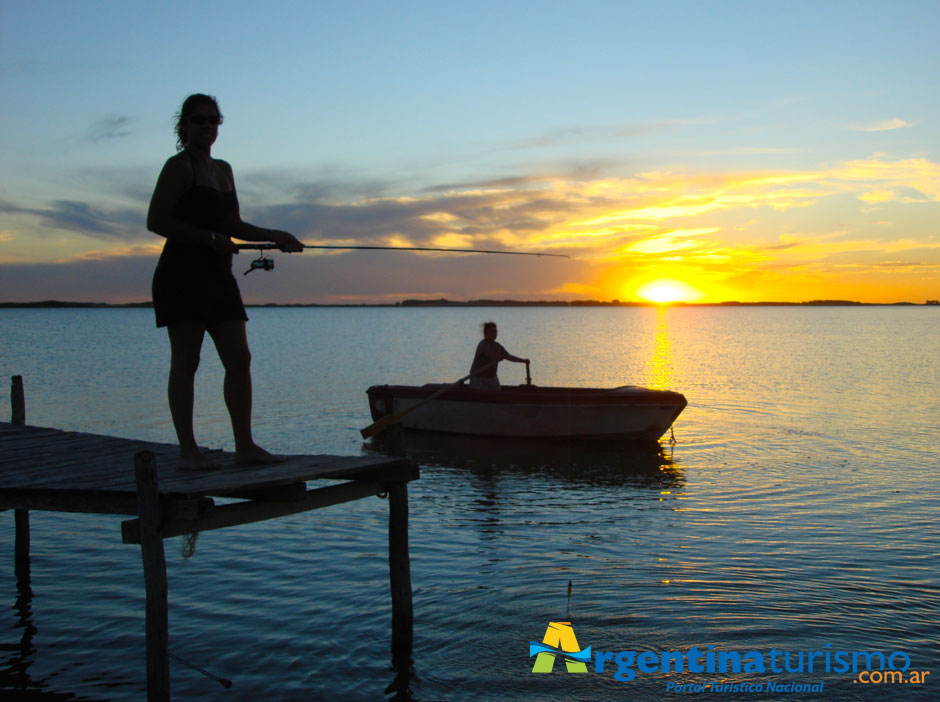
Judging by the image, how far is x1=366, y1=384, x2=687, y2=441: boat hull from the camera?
18156 mm

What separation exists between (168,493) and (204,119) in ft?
8.08

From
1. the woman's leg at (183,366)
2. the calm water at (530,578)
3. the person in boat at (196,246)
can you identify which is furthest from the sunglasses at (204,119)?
the calm water at (530,578)

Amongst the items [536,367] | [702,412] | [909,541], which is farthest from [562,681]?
[536,367]

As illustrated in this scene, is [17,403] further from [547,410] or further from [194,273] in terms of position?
→ [547,410]

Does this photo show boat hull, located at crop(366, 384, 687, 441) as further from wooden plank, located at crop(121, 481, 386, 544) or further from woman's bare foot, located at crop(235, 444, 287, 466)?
woman's bare foot, located at crop(235, 444, 287, 466)

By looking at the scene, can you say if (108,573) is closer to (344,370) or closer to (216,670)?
(216,670)

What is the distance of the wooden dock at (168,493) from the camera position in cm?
550

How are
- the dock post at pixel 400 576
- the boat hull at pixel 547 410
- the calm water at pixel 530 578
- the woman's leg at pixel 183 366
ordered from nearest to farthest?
the woman's leg at pixel 183 366
the calm water at pixel 530 578
the dock post at pixel 400 576
the boat hull at pixel 547 410

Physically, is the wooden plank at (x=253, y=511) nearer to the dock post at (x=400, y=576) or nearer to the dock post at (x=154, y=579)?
the dock post at (x=154, y=579)

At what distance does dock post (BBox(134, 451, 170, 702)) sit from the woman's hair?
2.13 m

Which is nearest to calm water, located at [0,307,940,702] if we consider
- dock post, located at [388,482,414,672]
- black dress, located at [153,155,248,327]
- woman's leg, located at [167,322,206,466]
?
dock post, located at [388,482,414,672]

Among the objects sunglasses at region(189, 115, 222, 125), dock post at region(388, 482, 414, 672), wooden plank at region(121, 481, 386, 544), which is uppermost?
sunglasses at region(189, 115, 222, 125)

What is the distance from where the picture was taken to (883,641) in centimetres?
745

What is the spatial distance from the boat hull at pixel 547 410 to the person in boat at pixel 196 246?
1294 centimetres
